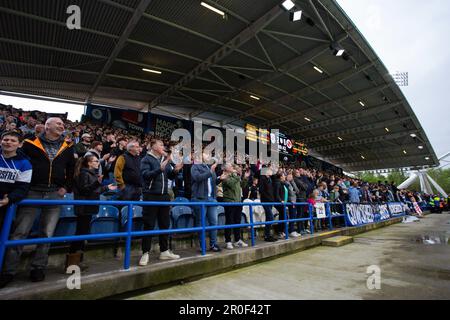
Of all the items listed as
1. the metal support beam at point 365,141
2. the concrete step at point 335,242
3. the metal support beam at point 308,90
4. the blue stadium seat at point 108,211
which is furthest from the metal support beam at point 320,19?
the metal support beam at point 365,141

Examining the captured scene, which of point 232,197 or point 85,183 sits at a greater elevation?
point 85,183

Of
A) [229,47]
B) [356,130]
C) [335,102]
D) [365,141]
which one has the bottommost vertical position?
[365,141]

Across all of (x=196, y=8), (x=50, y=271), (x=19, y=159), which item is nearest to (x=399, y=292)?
(x=50, y=271)

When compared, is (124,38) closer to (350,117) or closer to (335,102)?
(335,102)

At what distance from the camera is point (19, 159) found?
102 inches

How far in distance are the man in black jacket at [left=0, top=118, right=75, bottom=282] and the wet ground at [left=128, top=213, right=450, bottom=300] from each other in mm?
1266

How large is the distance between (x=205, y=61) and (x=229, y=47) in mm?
1627

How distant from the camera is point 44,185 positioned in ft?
9.50

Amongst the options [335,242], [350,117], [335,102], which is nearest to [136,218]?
[335,242]

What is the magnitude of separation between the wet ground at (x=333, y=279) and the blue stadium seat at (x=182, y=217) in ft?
4.80

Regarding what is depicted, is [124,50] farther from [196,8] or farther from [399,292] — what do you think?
[399,292]

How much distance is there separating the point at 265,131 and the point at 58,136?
1758 centimetres

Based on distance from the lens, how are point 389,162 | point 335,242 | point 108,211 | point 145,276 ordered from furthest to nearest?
point 389,162
point 335,242
point 108,211
point 145,276
